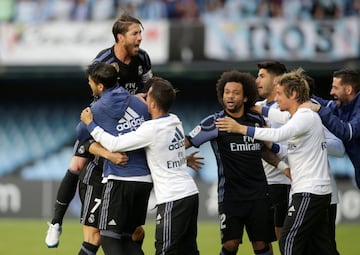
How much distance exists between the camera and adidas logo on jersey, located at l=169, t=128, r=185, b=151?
8.29 m

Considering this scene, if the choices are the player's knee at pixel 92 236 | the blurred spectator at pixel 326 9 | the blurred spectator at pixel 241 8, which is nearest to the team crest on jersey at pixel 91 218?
the player's knee at pixel 92 236

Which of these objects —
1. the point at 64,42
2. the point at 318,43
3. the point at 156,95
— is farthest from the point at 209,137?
the point at 64,42

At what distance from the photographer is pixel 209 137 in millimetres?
9000

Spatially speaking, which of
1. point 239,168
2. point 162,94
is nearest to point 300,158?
point 239,168

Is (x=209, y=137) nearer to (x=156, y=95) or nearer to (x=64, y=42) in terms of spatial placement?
(x=156, y=95)

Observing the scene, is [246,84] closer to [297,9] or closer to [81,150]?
[81,150]

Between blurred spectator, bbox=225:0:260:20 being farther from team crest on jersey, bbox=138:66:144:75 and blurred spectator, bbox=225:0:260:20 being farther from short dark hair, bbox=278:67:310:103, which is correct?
short dark hair, bbox=278:67:310:103

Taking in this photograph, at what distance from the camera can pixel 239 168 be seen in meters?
9.05

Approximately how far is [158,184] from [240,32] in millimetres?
12062

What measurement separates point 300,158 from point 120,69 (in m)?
1.95

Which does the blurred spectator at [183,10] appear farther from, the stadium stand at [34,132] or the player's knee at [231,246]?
the player's knee at [231,246]

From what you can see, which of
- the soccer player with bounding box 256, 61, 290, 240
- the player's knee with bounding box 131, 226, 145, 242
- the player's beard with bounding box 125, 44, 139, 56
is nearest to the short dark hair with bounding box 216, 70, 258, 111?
the soccer player with bounding box 256, 61, 290, 240

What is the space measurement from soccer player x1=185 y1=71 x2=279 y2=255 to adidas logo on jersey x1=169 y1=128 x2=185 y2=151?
552 mm

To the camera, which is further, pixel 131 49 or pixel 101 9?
pixel 101 9
